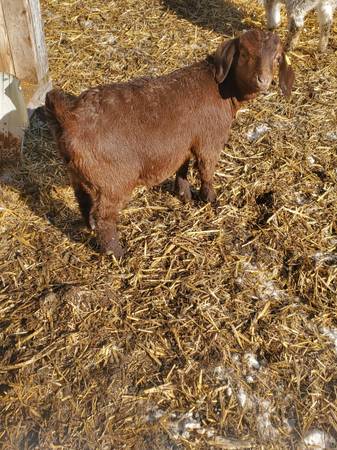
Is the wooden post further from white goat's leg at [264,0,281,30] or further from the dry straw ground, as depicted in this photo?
white goat's leg at [264,0,281,30]

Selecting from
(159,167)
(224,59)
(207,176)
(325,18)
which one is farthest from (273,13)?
(159,167)

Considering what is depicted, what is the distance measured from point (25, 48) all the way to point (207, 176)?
2132 mm

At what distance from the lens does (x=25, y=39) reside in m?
4.22

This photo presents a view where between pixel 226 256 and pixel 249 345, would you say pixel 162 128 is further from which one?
pixel 249 345

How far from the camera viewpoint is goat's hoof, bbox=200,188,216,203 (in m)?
3.88

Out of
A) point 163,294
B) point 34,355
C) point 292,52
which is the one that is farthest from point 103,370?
point 292,52

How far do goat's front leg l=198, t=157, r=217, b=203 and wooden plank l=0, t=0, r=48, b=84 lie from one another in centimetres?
200

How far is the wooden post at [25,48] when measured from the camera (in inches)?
160

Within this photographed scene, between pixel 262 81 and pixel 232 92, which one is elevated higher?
pixel 262 81

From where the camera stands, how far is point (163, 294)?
11.0 feet

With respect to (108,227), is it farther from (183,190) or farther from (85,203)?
(183,190)

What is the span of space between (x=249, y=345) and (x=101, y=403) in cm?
101

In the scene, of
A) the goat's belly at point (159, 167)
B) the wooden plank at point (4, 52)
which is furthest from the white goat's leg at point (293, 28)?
the wooden plank at point (4, 52)

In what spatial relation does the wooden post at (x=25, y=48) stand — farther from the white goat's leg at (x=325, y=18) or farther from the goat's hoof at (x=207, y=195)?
the white goat's leg at (x=325, y=18)
